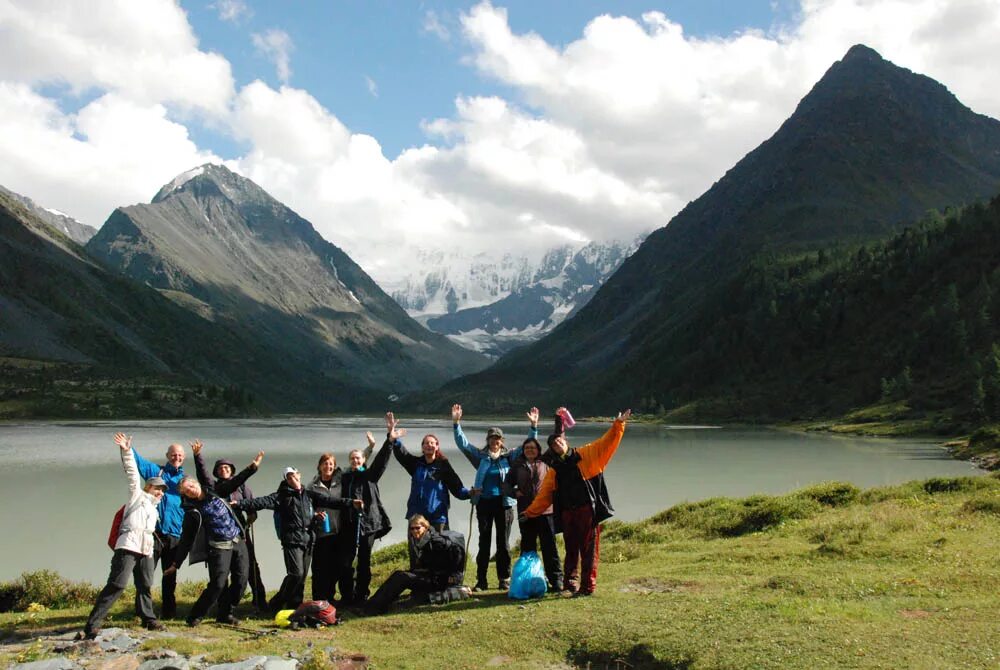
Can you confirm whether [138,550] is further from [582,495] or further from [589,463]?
[589,463]

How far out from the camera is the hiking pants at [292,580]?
16.4m

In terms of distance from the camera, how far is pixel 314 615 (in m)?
15.4

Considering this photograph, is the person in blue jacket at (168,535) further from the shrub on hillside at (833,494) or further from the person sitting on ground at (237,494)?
the shrub on hillside at (833,494)

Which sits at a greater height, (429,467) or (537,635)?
→ (429,467)

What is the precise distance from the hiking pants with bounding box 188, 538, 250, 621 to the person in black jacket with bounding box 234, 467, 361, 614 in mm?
842

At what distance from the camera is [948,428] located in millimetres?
101500

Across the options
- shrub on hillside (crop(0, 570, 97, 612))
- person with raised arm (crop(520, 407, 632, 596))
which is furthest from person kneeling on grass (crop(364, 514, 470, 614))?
shrub on hillside (crop(0, 570, 97, 612))

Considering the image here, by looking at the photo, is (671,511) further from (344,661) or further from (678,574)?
(344,661)

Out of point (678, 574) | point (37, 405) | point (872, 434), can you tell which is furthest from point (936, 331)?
point (37, 405)

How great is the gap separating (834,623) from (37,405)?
19089cm

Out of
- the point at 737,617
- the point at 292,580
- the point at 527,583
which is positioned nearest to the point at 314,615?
the point at 292,580

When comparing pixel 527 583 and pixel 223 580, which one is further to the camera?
pixel 527 583

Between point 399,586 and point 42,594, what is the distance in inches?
366

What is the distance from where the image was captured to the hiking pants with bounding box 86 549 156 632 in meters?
14.2
